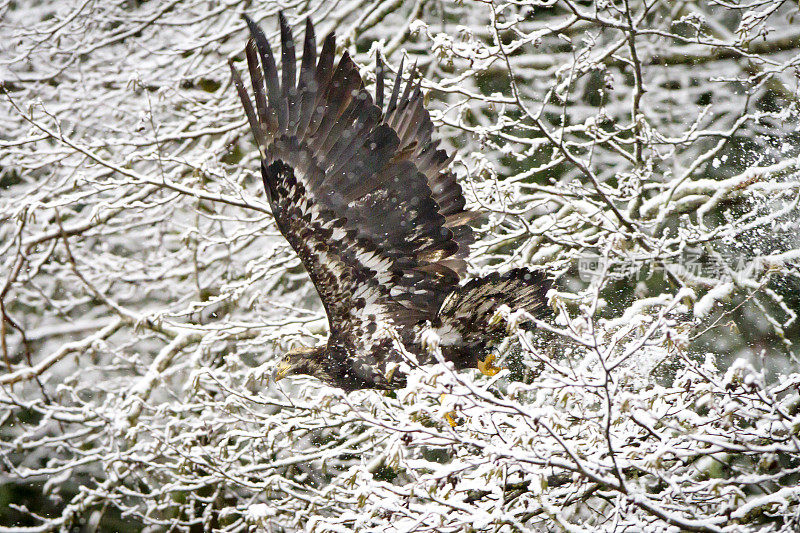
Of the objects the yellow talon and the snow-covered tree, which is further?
the yellow talon

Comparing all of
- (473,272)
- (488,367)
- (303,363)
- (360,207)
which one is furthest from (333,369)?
(473,272)

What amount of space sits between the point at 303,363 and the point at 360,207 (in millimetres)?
895

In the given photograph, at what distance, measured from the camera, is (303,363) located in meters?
3.35

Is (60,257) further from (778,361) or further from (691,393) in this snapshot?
(778,361)

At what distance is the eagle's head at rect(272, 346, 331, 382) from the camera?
3.32 meters

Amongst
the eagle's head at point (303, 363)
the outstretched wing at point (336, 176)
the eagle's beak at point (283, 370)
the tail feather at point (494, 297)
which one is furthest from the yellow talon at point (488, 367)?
the eagle's beak at point (283, 370)

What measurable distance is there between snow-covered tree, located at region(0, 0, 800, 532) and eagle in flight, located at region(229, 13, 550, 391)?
277 millimetres

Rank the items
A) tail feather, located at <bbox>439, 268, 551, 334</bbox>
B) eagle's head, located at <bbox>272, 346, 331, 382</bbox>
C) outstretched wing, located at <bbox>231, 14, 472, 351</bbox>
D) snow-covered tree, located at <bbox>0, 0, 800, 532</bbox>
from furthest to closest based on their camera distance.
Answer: eagle's head, located at <bbox>272, 346, 331, 382</bbox>, tail feather, located at <bbox>439, 268, 551, 334</bbox>, outstretched wing, located at <bbox>231, 14, 472, 351</bbox>, snow-covered tree, located at <bbox>0, 0, 800, 532</bbox>

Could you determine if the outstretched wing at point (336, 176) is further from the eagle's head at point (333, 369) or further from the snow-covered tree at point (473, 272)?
the snow-covered tree at point (473, 272)

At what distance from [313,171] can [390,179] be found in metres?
0.33

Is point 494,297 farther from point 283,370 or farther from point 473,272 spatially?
point 283,370

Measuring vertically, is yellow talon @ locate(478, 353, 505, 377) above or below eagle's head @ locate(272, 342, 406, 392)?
below

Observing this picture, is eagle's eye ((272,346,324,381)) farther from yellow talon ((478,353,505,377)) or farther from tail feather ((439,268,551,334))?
yellow talon ((478,353,505,377))

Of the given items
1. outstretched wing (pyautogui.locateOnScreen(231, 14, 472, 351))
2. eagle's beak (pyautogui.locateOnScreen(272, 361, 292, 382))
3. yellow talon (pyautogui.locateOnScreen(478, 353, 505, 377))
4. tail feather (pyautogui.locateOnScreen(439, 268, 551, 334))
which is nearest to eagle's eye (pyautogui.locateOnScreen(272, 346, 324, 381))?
eagle's beak (pyautogui.locateOnScreen(272, 361, 292, 382))
